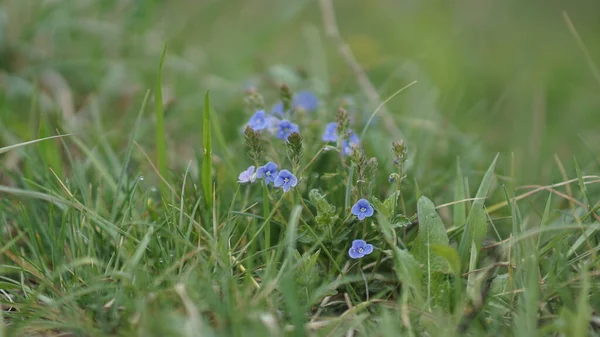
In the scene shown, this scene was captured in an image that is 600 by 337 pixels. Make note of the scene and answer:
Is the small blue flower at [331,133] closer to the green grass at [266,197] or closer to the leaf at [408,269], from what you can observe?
the green grass at [266,197]

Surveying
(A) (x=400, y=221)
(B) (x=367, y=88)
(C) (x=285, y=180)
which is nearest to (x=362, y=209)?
(A) (x=400, y=221)

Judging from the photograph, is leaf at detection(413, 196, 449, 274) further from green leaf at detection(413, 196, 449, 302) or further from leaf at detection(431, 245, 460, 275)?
leaf at detection(431, 245, 460, 275)

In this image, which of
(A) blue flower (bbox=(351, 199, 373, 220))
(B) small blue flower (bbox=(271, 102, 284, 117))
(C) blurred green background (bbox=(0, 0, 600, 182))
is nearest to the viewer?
(A) blue flower (bbox=(351, 199, 373, 220))

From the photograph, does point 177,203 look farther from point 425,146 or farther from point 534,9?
point 534,9

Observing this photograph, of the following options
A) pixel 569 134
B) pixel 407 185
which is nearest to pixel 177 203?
pixel 407 185

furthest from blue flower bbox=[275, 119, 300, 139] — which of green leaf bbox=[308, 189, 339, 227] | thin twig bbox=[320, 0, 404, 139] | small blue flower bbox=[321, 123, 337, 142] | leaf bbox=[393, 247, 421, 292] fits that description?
thin twig bbox=[320, 0, 404, 139]

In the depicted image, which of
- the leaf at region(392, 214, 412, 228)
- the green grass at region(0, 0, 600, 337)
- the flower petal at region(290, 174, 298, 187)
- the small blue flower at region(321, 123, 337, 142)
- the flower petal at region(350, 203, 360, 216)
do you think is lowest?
the green grass at region(0, 0, 600, 337)

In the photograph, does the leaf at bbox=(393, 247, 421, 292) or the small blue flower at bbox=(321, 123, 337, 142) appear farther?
the small blue flower at bbox=(321, 123, 337, 142)
